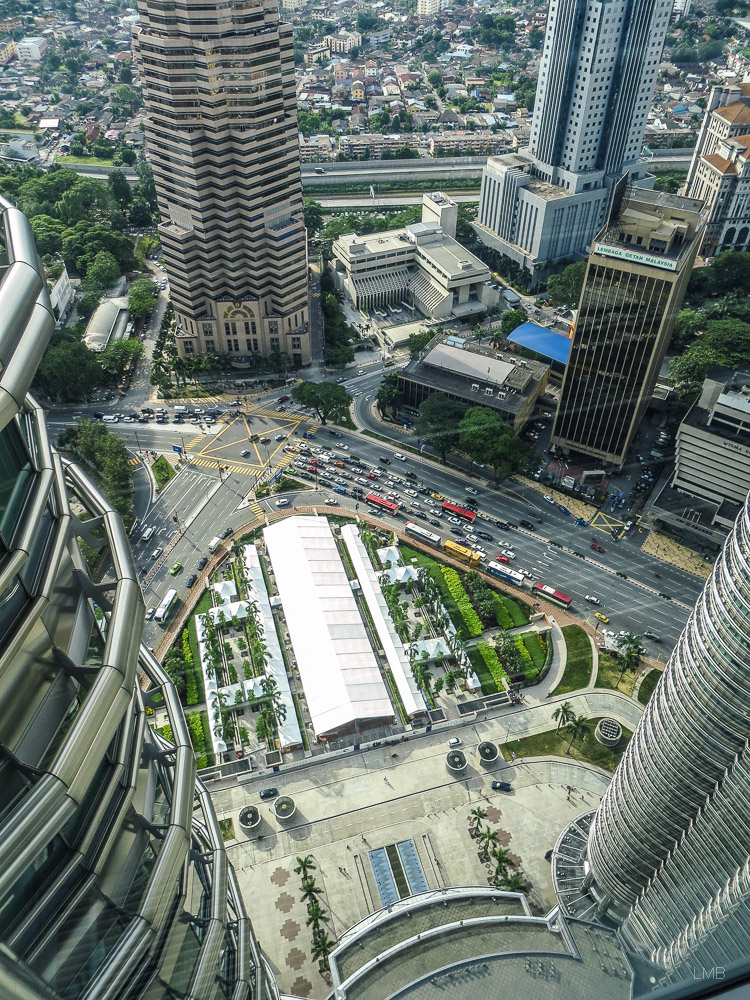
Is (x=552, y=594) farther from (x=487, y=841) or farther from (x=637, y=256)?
(x=637, y=256)

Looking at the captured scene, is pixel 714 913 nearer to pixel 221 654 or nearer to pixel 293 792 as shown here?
pixel 293 792

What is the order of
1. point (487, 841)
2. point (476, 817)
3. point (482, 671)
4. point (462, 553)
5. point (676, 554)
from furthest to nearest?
1. point (676, 554)
2. point (462, 553)
3. point (482, 671)
4. point (476, 817)
5. point (487, 841)

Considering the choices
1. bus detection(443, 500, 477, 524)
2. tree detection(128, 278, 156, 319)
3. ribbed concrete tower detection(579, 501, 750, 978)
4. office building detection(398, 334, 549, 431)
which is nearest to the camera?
ribbed concrete tower detection(579, 501, 750, 978)

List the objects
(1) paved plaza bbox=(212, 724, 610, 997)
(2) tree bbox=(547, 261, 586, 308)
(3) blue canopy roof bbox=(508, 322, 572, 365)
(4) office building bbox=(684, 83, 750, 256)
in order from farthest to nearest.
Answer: (4) office building bbox=(684, 83, 750, 256) < (2) tree bbox=(547, 261, 586, 308) < (3) blue canopy roof bbox=(508, 322, 572, 365) < (1) paved plaza bbox=(212, 724, 610, 997)

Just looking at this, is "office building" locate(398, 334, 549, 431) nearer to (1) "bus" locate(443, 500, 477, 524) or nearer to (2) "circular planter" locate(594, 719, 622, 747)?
(1) "bus" locate(443, 500, 477, 524)

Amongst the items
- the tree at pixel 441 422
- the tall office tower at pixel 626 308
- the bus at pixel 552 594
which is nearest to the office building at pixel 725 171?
the tall office tower at pixel 626 308

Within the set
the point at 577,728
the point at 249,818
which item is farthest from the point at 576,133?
the point at 249,818

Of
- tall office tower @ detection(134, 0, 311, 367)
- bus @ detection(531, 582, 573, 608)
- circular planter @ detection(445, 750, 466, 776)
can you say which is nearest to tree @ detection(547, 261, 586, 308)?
tall office tower @ detection(134, 0, 311, 367)
